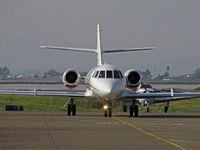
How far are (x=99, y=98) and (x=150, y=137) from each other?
449 inches

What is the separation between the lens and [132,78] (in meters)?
28.5

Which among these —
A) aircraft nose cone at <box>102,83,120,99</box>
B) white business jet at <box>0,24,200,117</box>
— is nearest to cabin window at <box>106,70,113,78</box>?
white business jet at <box>0,24,200,117</box>

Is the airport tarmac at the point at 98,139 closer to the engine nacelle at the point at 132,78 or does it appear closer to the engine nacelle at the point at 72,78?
the engine nacelle at the point at 132,78

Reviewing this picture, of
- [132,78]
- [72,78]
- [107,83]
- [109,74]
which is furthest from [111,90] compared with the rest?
[72,78]

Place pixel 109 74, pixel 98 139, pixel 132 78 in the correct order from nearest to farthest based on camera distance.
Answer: pixel 98 139 < pixel 109 74 < pixel 132 78

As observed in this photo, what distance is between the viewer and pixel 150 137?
50.2 feet

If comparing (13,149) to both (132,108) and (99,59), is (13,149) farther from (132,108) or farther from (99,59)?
(99,59)

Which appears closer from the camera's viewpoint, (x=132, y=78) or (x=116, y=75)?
(x=116, y=75)

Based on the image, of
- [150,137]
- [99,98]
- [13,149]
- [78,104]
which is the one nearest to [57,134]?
[150,137]

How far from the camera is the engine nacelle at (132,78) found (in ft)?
93.2

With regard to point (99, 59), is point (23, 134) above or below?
below

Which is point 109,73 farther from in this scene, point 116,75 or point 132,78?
point 132,78

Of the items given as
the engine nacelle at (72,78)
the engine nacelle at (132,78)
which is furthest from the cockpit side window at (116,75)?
the engine nacelle at (72,78)

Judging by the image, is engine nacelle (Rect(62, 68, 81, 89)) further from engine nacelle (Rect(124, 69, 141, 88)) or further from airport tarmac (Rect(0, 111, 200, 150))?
airport tarmac (Rect(0, 111, 200, 150))
